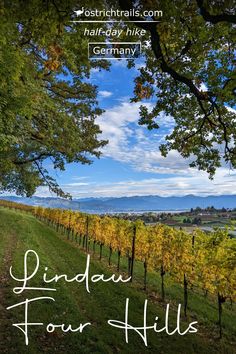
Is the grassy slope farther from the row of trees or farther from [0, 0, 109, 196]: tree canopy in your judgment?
[0, 0, 109, 196]: tree canopy

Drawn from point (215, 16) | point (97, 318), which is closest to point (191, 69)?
point (215, 16)

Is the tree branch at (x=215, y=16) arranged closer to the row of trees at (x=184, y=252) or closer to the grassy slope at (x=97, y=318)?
the row of trees at (x=184, y=252)

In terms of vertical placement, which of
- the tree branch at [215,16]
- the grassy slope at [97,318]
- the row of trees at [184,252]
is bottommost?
the grassy slope at [97,318]

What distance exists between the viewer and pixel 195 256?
53.1 feet

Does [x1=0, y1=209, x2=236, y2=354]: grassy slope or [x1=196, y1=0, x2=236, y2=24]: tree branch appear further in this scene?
[x1=0, y1=209, x2=236, y2=354]: grassy slope

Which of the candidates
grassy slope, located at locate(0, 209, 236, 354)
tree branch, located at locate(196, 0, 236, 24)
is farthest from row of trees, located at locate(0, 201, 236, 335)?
tree branch, located at locate(196, 0, 236, 24)

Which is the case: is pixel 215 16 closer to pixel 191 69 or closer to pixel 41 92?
pixel 191 69

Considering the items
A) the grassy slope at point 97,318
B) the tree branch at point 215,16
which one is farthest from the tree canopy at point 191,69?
the grassy slope at point 97,318

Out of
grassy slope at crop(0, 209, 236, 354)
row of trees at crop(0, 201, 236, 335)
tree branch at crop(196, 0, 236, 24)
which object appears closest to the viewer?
tree branch at crop(196, 0, 236, 24)

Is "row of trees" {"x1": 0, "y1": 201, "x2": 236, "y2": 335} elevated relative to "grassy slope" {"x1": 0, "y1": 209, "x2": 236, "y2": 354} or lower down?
elevated

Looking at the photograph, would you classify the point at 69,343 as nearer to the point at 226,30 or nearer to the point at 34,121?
the point at 226,30

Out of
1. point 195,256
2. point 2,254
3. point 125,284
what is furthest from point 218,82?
point 2,254

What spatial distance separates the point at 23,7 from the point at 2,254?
17341 mm

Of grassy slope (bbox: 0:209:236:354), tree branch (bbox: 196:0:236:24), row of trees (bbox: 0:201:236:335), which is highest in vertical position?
tree branch (bbox: 196:0:236:24)
